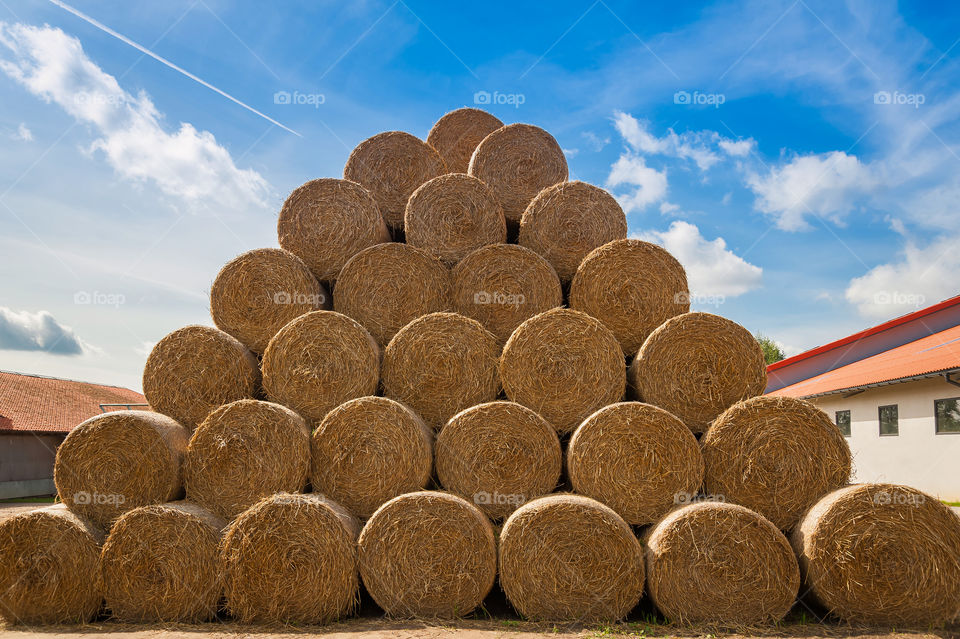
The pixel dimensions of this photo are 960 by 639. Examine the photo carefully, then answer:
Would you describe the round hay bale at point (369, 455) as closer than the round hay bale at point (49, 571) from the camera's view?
No

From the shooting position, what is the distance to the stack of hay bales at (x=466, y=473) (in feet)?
14.9

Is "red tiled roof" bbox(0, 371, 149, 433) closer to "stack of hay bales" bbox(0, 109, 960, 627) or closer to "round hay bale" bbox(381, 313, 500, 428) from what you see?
"stack of hay bales" bbox(0, 109, 960, 627)

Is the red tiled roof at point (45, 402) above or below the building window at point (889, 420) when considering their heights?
below

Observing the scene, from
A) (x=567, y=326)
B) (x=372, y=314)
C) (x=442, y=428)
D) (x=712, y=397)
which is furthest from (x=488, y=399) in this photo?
(x=712, y=397)

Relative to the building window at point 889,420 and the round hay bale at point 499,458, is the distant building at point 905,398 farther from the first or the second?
the round hay bale at point 499,458

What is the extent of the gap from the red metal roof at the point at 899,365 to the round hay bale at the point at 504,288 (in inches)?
422

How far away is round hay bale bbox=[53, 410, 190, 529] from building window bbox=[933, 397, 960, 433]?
1434cm

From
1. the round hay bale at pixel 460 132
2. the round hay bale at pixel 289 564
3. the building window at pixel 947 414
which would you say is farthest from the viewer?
the building window at pixel 947 414

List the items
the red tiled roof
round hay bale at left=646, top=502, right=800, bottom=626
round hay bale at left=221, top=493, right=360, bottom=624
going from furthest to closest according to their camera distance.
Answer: the red tiled roof → round hay bale at left=221, top=493, right=360, bottom=624 → round hay bale at left=646, top=502, right=800, bottom=626

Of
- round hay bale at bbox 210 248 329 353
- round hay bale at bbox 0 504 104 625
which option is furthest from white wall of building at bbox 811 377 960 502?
round hay bale at bbox 0 504 104 625

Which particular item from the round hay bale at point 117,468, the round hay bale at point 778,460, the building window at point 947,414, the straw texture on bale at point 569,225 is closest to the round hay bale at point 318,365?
the round hay bale at point 117,468

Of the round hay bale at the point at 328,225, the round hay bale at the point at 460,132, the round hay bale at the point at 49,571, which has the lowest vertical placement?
the round hay bale at the point at 49,571

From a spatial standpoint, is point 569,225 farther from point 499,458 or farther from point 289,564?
point 289,564

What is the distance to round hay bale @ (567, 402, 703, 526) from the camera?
16.3 ft
